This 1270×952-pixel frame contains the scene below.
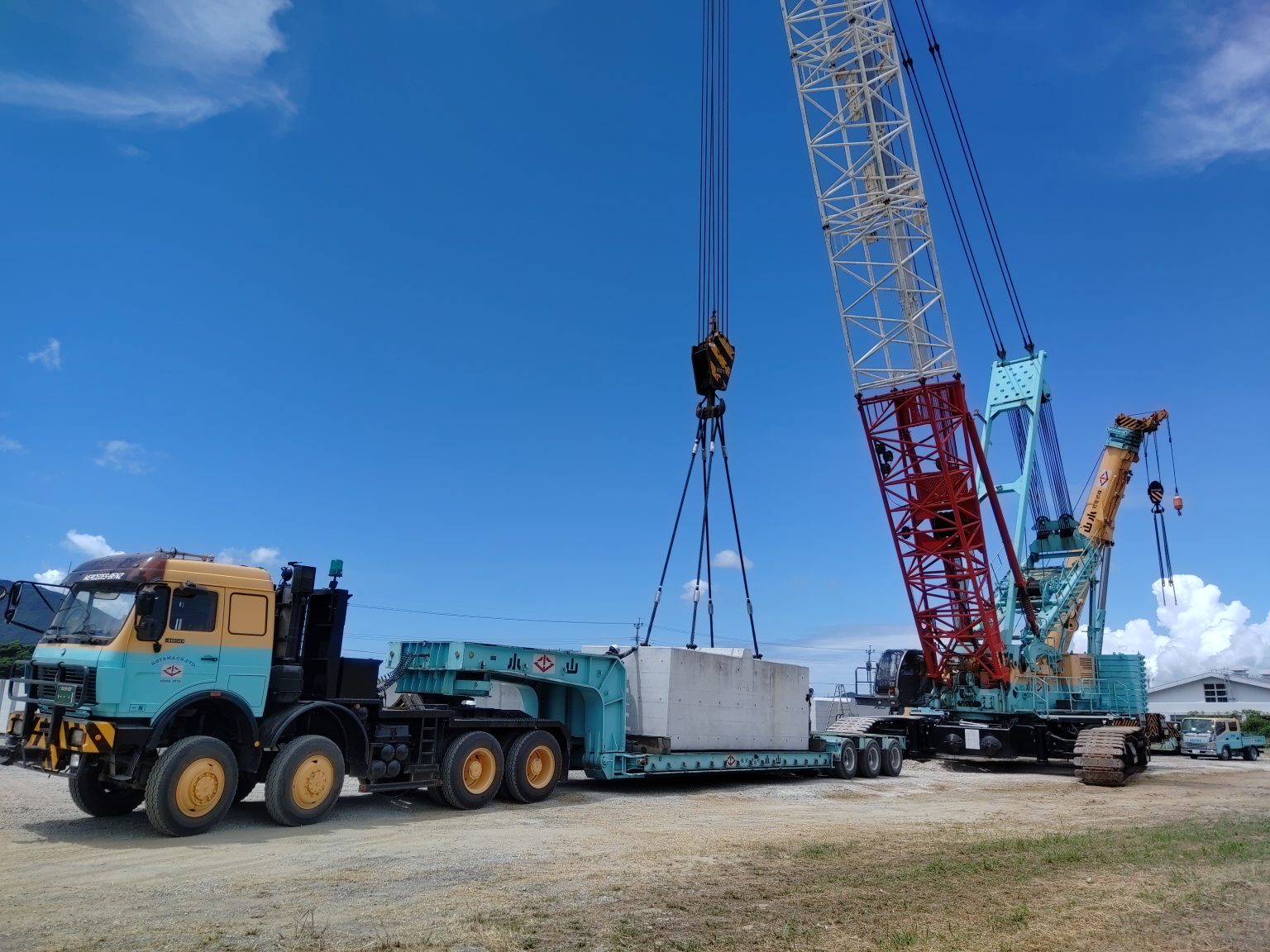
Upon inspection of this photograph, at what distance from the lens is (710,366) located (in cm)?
1917

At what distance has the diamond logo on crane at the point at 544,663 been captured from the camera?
15.2 metres

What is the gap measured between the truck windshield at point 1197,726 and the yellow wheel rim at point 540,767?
100 feet

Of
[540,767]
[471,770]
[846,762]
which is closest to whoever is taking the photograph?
[471,770]

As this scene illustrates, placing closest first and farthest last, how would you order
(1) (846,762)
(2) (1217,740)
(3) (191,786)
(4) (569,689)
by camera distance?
(3) (191,786) < (4) (569,689) < (1) (846,762) < (2) (1217,740)

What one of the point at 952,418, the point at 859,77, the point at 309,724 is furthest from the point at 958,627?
the point at 309,724

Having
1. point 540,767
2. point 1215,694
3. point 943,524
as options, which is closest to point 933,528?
point 943,524

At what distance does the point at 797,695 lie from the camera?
1994 centimetres

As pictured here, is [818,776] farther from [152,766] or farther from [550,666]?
[152,766]

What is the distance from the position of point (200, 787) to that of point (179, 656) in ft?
4.93

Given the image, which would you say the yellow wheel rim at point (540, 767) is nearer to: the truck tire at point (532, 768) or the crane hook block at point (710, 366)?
the truck tire at point (532, 768)

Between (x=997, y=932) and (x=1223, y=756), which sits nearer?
(x=997, y=932)

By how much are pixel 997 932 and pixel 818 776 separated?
14744mm

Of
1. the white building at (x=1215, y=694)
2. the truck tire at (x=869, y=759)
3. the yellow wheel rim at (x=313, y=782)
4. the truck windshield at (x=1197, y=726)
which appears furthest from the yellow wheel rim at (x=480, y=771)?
the white building at (x=1215, y=694)

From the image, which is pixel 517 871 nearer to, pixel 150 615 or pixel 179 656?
pixel 179 656
